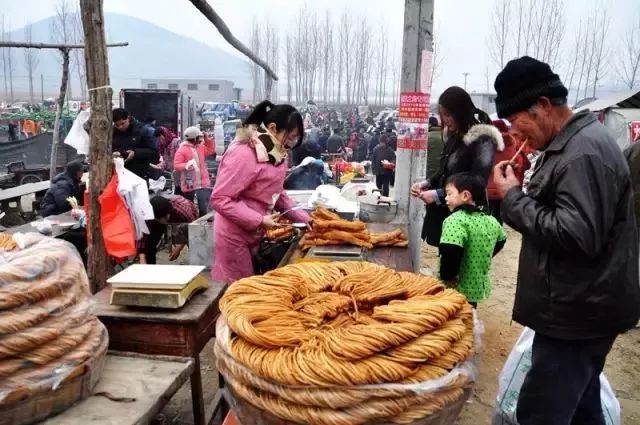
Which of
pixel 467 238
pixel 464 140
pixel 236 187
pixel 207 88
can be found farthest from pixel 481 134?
pixel 207 88

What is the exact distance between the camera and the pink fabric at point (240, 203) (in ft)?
10.1

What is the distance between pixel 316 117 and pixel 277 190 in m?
31.1

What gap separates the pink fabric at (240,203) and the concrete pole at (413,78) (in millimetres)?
1543

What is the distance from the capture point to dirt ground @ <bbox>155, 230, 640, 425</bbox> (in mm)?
3479

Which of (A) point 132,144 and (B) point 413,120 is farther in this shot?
(A) point 132,144

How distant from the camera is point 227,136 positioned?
19.6m

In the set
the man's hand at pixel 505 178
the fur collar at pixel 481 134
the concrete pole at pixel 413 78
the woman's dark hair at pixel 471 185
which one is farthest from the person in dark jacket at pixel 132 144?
the man's hand at pixel 505 178

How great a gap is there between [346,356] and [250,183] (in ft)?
6.75

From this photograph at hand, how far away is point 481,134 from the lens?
149 inches

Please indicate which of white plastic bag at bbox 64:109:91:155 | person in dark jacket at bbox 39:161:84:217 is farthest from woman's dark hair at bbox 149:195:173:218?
person in dark jacket at bbox 39:161:84:217

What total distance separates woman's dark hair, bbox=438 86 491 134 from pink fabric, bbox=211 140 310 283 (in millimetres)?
1399

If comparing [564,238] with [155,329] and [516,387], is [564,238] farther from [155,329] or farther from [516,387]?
[155,329]

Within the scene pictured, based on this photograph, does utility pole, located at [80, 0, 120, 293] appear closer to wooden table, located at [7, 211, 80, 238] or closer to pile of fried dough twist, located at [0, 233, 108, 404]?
wooden table, located at [7, 211, 80, 238]

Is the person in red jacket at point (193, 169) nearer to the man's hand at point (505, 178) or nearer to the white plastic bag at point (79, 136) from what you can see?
the white plastic bag at point (79, 136)
